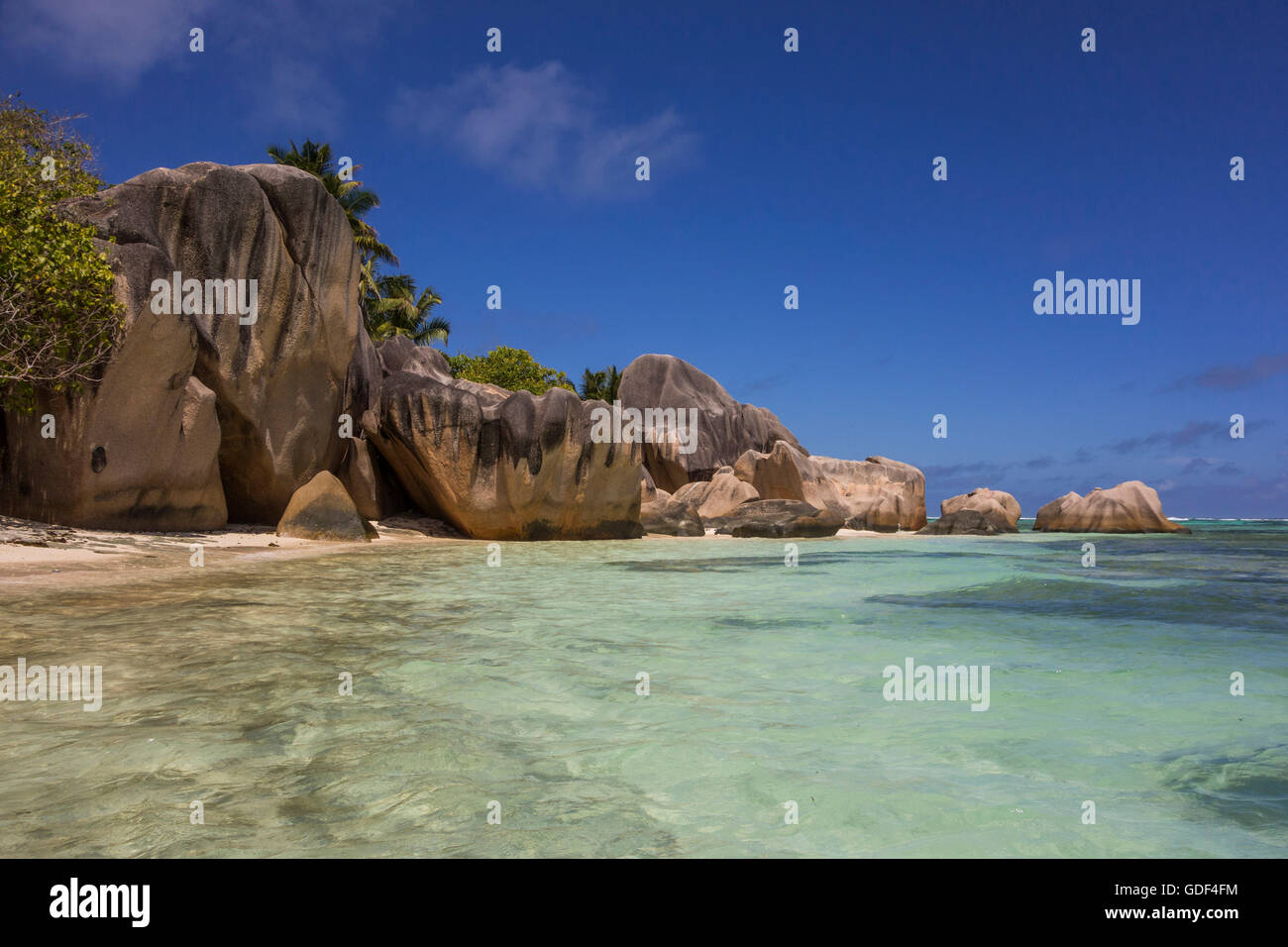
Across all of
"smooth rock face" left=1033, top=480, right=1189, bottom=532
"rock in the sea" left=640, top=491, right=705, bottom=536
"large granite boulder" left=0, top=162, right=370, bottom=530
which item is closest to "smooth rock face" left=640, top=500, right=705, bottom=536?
"rock in the sea" left=640, top=491, right=705, bottom=536

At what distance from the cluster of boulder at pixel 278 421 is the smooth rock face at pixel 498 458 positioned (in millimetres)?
49

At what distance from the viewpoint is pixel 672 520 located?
86.0 feet

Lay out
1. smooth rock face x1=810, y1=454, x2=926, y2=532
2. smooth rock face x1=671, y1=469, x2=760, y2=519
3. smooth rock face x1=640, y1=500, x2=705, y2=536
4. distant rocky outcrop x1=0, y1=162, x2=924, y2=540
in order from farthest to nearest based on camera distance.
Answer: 1. smooth rock face x1=810, y1=454, x2=926, y2=532
2. smooth rock face x1=671, y1=469, x2=760, y2=519
3. smooth rock face x1=640, y1=500, x2=705, y2=536
4. distant rocky outcrop x1=0, y1=162, x2=924, y2=540

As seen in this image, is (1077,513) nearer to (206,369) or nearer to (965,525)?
(965,525)

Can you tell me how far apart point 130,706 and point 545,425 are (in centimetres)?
1683

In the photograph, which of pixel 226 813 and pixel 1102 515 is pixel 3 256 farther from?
pixel 1102 515

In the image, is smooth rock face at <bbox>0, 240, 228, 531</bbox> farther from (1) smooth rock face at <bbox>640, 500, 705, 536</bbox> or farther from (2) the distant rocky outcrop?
(1) smooth rock face at <bbox>640, 500, 705, 536</bbox>

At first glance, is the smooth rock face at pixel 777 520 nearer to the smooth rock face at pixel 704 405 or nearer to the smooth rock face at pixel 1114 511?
the smooth rock face at pixel 704 405

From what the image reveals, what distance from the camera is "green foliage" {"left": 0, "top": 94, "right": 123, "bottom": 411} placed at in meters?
11.6

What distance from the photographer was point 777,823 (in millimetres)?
2596

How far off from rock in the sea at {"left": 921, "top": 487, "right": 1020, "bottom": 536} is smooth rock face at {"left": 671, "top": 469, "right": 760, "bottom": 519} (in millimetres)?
9447

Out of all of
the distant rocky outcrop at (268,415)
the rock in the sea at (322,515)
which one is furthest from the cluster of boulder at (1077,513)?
the rock in the sea at (322,515)

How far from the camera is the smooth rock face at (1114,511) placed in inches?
1495
